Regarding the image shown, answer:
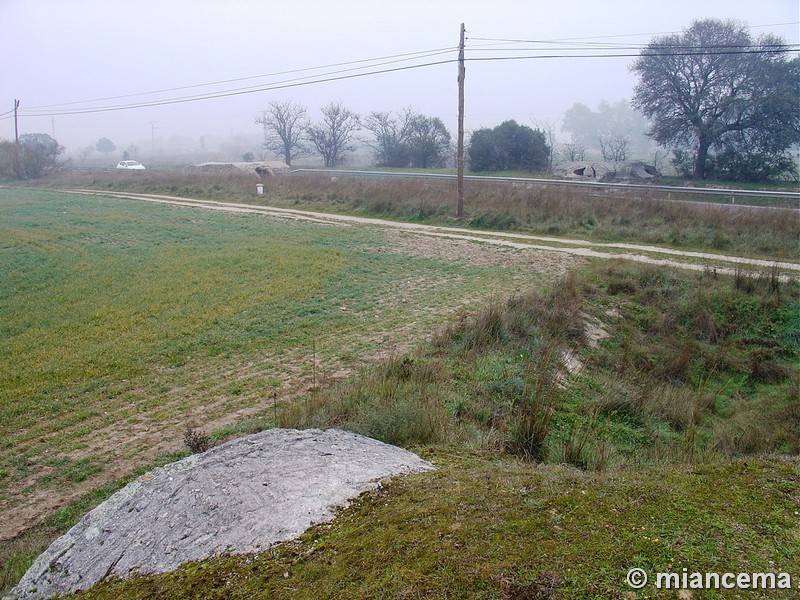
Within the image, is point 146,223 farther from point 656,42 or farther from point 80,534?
point 656,42

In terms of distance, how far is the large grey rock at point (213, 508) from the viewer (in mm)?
3254

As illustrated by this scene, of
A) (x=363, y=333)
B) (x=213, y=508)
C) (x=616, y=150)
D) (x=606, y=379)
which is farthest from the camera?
(x=616, y=150)

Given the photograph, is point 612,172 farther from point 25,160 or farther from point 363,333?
point 25,160

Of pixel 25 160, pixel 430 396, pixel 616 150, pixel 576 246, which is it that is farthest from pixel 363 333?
pixel 25 160

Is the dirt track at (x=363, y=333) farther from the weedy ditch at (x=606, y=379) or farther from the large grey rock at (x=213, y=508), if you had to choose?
the large grey rock at (x=213, y=508)

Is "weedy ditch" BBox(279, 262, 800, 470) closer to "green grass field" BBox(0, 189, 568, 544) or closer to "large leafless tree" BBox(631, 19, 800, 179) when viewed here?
"green grass field" BBox(0, 189, 568, 544)

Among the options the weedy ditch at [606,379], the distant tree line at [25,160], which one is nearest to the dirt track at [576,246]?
the weedy ditch at [606,379]

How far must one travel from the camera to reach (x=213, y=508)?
3.56 m

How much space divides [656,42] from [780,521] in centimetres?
4070

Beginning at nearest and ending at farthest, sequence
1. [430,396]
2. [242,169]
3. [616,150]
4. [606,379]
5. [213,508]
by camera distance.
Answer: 1. [213,508]
2. [430,396]
3. [606,379]
4. [616,150]
5. [242,169]

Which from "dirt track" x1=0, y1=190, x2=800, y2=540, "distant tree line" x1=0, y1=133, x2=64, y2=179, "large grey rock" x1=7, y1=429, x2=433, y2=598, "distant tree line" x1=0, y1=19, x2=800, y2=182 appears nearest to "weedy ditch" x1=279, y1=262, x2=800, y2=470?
"dirt track" x1=0, y1=190, x2=800, y2=540

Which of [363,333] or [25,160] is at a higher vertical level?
[25,160]

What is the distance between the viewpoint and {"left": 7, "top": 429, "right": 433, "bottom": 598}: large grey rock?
325cm

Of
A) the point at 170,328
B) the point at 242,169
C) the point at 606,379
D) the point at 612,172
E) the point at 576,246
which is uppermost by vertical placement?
the point at 242,169
